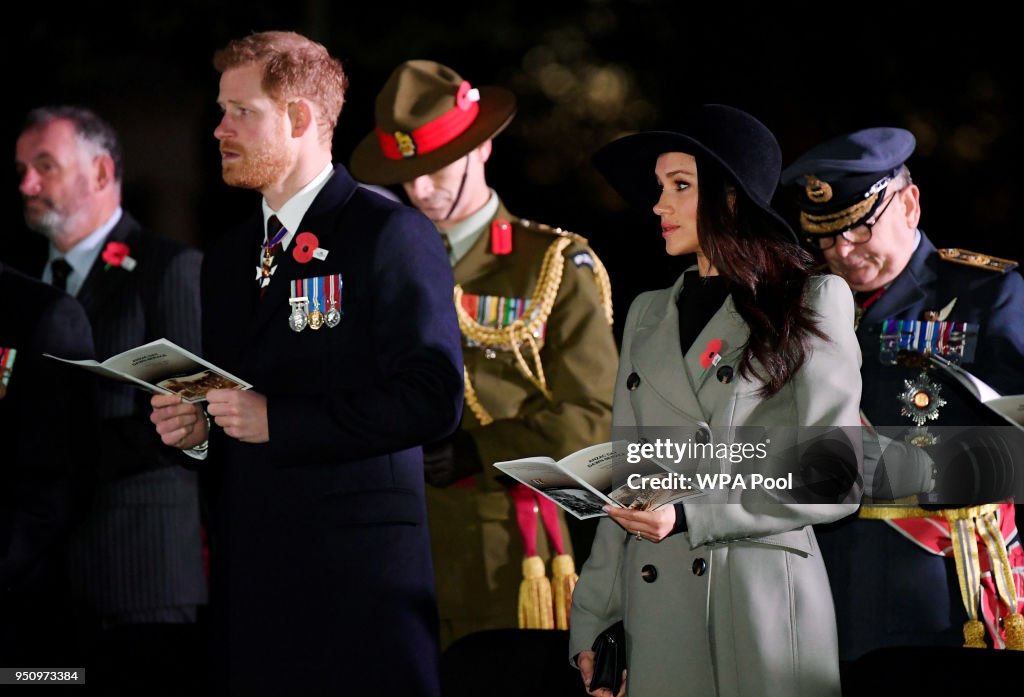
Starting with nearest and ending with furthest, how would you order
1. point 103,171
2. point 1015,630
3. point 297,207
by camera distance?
point 297,207
point 1015,630
point 103,171

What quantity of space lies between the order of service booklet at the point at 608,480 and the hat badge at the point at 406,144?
204 centimetres

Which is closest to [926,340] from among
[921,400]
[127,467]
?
[921,400]

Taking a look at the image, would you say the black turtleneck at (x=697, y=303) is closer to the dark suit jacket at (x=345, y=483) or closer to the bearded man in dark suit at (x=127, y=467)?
the dark suit jacket at (x=345, y=483)

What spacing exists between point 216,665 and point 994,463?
2.05 metres

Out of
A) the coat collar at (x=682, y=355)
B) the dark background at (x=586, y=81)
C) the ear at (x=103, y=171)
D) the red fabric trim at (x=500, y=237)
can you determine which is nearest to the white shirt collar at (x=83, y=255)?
the ear at (x=103, y=171)

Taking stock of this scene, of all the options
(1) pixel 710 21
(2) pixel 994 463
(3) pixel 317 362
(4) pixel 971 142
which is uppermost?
(1) pixel 710 21

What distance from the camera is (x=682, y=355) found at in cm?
321

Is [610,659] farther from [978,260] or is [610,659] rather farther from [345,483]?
[978,260]

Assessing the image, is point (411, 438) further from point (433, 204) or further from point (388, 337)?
point (433, 204)

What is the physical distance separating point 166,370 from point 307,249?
456mm

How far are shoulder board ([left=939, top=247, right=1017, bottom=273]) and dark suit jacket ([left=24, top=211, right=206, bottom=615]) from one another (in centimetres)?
243

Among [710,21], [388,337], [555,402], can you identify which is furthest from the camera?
[710,21]

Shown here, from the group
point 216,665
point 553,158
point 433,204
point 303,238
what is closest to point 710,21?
point 553,158

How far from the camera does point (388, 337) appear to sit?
131 inches
